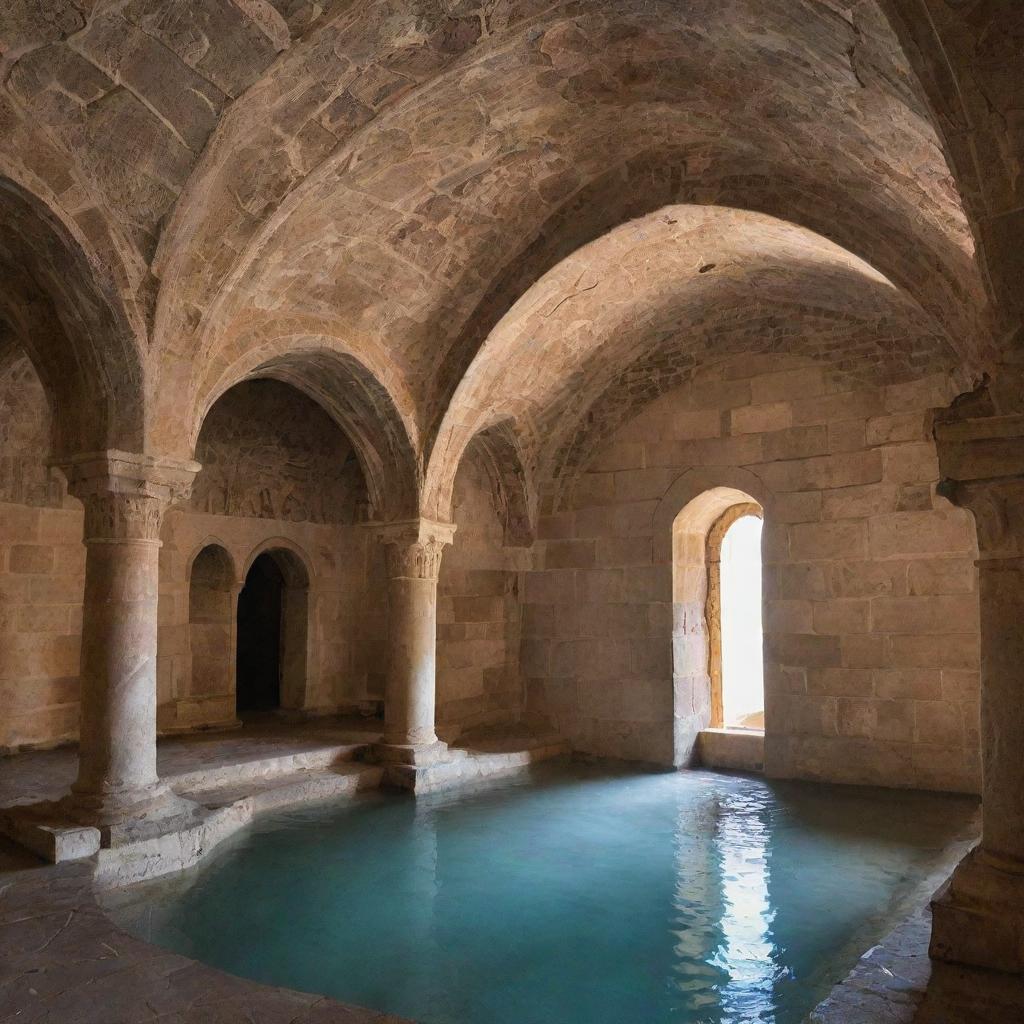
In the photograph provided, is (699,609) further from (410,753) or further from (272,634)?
(272,634)

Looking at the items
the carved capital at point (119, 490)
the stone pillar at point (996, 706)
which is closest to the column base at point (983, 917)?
the stone pillar at point (996, 706)

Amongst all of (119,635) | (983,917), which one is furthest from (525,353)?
(983,917)

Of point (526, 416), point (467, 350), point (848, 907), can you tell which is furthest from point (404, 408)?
point (848, 907)

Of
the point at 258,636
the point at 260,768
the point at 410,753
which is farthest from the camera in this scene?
the point at 258,636

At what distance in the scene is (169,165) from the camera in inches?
203

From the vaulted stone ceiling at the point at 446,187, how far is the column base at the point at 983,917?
6.26 feet

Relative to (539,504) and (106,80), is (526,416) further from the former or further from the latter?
(106,80)

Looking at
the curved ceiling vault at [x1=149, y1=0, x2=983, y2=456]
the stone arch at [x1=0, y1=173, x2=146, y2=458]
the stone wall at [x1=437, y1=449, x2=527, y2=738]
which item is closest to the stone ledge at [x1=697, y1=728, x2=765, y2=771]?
the stone wall at [x1=437, y1=449, x2=527, y2=738]

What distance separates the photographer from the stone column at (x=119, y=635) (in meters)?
5.55

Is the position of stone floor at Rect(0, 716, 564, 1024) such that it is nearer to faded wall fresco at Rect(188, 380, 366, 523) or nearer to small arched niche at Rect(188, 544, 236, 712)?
small arched niche at Rect(188, 544, 236, 712)

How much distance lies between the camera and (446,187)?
632cm

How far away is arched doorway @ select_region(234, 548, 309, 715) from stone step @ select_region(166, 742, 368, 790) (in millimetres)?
1973

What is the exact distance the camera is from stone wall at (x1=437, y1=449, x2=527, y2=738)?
32.0 ft

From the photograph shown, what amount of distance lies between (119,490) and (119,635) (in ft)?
2.96
